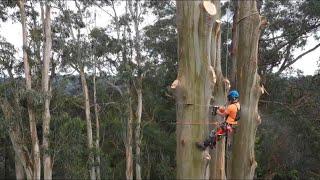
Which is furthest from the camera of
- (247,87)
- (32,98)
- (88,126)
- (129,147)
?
(129,147)

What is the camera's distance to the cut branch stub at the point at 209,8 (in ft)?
12.6

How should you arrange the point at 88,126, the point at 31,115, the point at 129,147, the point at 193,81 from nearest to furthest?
the point at 193,81 < the point at 31,115 < the point at 88,126 < the point at 129,147

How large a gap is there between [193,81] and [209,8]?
1.93 ft

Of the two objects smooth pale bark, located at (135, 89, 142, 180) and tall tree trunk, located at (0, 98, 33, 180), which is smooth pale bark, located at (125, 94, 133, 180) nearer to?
smooth pale bark, located at (135, 89, 142, 180)

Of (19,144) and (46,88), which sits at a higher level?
(46,88)

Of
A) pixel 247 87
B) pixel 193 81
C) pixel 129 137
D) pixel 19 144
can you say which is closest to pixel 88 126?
pixel 129 137

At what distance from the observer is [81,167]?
64.9 feet

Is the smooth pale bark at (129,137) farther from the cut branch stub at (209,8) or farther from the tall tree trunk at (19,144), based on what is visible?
the cut branch stub at (209,8)

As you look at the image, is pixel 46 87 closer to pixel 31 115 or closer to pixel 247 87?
pixel 31 115

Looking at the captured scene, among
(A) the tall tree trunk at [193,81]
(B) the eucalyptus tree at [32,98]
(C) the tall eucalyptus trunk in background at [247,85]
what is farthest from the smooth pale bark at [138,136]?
(A) the tall tree trunk at [193,81]

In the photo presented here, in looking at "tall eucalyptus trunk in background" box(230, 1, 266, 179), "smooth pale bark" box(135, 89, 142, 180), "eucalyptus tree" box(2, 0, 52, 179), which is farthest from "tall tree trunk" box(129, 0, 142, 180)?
"tall eucalyptus trunk in background" box(230, 1, 266, 179)

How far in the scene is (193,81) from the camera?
385cm

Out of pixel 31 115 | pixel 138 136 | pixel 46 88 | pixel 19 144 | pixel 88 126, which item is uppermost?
pixel 46 88

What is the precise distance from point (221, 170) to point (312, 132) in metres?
13.0
